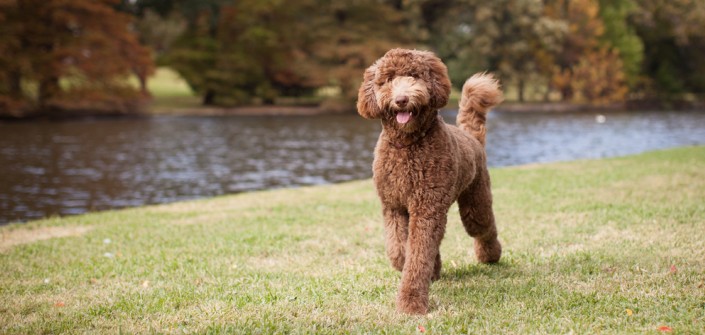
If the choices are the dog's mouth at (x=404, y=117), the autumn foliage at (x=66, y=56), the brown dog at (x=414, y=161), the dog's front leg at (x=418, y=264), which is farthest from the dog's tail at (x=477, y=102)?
the autumn foliage at (x=66, y=56)

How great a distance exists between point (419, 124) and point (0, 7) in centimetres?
3341

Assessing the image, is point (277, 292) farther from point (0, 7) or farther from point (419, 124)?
point (0, 7)

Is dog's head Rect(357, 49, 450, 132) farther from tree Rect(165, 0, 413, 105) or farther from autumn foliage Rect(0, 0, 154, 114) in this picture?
tree Rect(165, 0, 413, 105)

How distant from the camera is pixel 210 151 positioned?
68.2ft

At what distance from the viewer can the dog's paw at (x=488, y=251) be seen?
222 inches

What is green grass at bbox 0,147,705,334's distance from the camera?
4.25 meters

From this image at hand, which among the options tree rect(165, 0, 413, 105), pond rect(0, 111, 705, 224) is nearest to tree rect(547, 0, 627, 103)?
pond rect(0, 111, 705, 224)

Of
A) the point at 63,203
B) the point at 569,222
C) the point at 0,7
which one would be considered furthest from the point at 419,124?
the point at 0,7

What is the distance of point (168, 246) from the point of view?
720 cm

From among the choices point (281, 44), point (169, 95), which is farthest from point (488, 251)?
point (169, 95)

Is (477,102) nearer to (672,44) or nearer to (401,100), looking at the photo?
(401,100)

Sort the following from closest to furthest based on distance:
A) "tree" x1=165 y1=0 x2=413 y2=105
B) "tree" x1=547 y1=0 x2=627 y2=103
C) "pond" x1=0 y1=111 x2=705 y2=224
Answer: "pond" x1=0 y1=111 x2=705 y2=224 < "tree" x1=165 y1=0 x2=413 y2=105 < "tree" x1=547 y1=0 x2=627 y2=103

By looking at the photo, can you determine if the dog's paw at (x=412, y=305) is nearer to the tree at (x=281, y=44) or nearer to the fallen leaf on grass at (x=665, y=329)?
the fallen leaf on grass at (x=665, y=329)

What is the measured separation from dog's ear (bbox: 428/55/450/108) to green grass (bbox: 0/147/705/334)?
1490 mm
